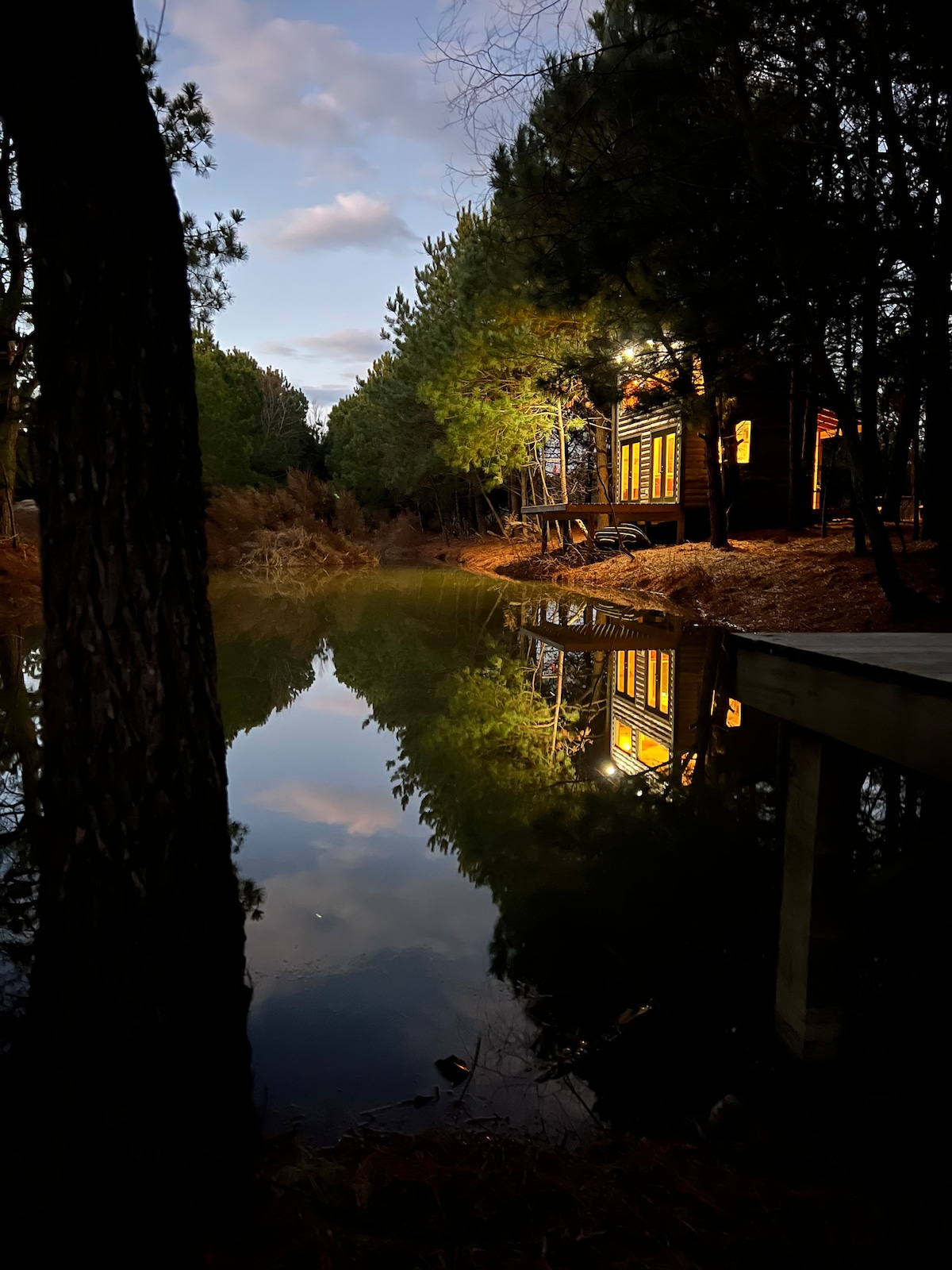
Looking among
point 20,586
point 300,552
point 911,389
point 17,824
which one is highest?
point 911,389

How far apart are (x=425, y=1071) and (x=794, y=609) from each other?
10193mm

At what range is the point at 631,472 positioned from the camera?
2775 centimetres

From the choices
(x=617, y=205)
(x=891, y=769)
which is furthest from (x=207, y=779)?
(x=617, y=205)

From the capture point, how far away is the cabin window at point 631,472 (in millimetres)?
26906

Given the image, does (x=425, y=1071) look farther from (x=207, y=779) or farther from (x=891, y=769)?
(x=891, y=769)

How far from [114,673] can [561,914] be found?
2.64 metres

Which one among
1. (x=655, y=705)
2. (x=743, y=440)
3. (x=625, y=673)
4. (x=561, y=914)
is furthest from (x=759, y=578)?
(x=561, y=914)

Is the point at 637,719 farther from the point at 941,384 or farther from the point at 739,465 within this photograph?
the point at 739,465

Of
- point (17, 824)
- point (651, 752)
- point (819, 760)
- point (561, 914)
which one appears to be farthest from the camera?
point (651, 752)

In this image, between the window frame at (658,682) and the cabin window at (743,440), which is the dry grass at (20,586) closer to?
the window frame at (658,682)

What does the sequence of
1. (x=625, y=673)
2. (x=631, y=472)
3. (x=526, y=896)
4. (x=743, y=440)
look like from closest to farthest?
(x=526, y=896) < (x=625, y=673) < (x=743, y=440) < (x=631, y=472)

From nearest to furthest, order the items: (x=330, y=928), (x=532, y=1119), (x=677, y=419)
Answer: (x=532, y=1119), (x=330, y=928), (x=677, y=419)

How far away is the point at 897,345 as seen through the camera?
1144 centimetres

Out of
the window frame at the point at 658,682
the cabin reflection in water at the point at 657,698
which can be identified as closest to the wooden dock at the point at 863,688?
the cabin reflection in water at the point at 657,698
